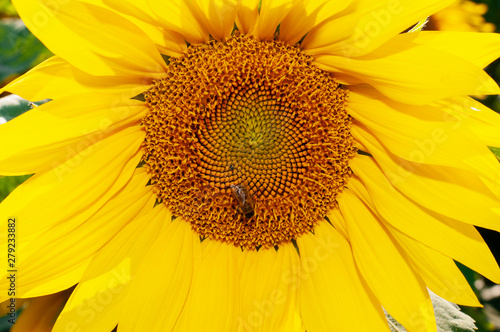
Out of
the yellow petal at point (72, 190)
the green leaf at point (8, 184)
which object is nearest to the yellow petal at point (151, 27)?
the yellow petal at point (72, 190)

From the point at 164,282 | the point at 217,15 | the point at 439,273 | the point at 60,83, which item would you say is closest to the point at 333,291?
the point at 439,273

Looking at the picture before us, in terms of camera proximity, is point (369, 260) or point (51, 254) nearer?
point (51, 254)

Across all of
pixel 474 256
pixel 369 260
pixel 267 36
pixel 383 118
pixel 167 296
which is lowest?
pixel 167 296

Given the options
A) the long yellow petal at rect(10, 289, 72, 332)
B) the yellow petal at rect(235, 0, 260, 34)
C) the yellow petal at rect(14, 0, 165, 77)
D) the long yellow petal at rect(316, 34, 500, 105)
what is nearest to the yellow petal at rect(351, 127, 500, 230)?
the long yellow petal at rect(316, 34, 500, 105)

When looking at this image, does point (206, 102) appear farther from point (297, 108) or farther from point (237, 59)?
point (297, 108)

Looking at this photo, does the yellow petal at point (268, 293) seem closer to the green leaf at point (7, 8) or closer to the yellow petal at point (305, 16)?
the yellow petal at point (305, 16)

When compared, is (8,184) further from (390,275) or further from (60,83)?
(390,275)

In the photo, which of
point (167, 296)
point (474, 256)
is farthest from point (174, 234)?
point (474, 256)
